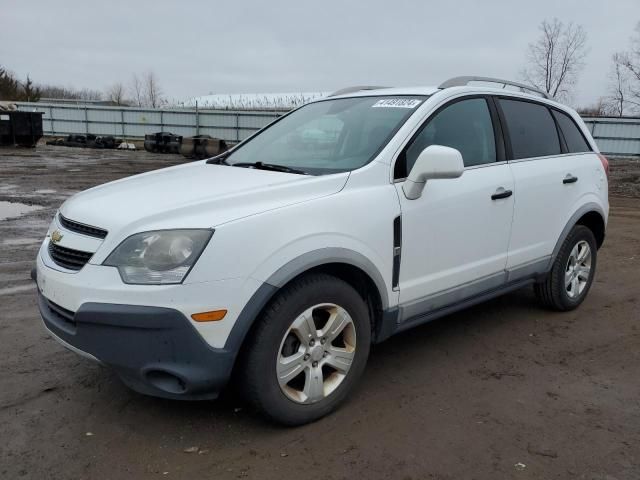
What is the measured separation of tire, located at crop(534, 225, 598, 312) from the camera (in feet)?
15.4

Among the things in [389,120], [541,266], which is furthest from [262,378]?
[541,266]

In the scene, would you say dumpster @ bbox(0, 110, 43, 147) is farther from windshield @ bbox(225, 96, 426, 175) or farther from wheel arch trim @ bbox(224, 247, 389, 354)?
wheel arch trim @ bbox(224, 247, 389, 354)

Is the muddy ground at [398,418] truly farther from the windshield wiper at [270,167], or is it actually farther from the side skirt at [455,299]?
the windshield wiper at [270,167]

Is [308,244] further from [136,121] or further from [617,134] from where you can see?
[136,121]

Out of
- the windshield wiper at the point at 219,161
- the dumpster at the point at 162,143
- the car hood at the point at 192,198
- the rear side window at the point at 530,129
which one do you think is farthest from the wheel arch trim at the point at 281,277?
the dumpster at the point at 162,143

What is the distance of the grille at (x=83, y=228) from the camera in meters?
2.71

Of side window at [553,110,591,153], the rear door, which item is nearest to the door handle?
the rear door

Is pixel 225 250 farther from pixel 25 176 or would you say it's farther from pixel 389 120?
pixel 25 176

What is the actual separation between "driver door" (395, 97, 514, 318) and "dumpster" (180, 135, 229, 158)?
2177 centimetres

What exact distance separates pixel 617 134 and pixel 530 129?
26802 millimetres

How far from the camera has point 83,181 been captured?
573 inches

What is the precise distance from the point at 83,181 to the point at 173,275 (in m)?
13.3

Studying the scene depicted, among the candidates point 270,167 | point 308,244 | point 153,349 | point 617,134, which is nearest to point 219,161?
point 270,167

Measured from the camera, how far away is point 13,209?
991 cm
